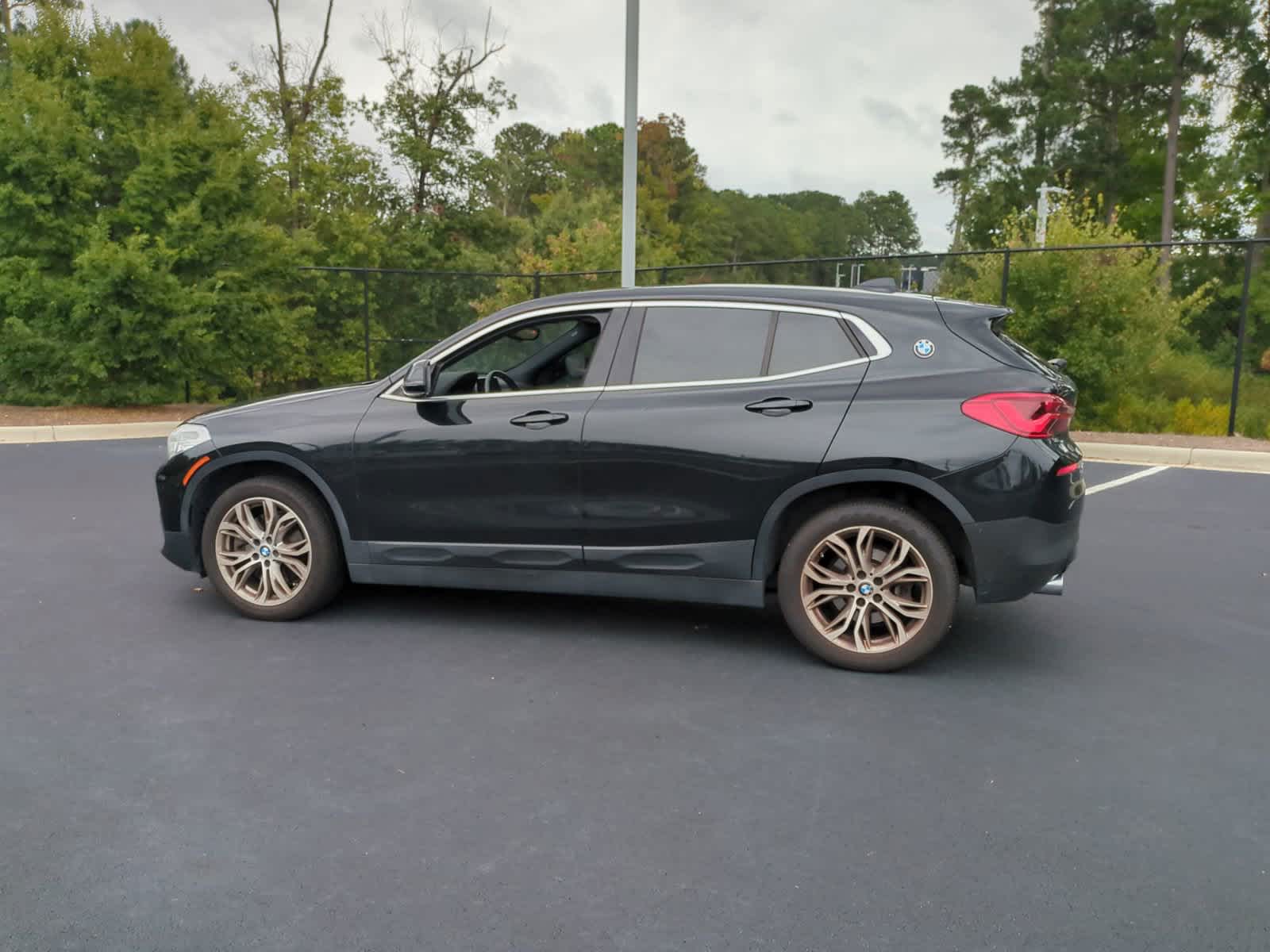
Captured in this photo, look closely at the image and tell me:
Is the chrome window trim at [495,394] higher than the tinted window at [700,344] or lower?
lower

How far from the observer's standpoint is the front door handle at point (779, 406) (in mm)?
5156

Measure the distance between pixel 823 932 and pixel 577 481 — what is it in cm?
285

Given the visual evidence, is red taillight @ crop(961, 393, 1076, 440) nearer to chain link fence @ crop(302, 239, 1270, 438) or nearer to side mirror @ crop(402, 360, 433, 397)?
side mirror @ crop(402, 360, 433, 397)

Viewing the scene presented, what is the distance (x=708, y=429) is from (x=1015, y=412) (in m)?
1.39

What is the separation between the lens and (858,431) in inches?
198

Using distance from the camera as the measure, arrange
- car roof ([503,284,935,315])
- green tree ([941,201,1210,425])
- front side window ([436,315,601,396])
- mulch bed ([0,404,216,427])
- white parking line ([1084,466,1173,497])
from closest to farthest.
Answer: car roof ([503,284,935,315])
front side window ([436,315,601,396])
white parking line ([1084,466,1173,497])
green tree ([941,201,1210,425])
mulch bed ([0,404,216,427])

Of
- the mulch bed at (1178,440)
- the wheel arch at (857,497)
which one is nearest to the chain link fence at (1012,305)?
the mulch bed at (1178,440)

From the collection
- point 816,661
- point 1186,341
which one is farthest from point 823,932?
point 1186,341

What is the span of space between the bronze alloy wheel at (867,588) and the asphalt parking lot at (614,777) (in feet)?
0.68

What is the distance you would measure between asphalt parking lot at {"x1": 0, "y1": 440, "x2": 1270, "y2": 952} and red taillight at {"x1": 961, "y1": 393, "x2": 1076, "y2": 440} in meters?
1.16

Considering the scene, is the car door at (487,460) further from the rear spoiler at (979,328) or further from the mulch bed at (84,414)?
the mulch bed at (84,414)

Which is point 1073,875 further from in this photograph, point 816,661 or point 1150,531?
point 1150,531

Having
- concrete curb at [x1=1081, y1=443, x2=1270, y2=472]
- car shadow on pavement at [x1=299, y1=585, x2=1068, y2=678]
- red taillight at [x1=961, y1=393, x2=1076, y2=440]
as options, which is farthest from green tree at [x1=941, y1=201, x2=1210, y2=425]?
red taillight at [x1=961, y1=393, x2=1076, y2=440]

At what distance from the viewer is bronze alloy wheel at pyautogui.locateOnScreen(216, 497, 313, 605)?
585cm
